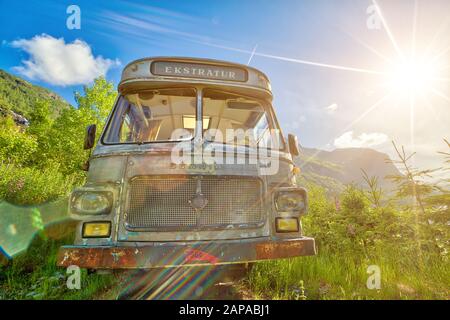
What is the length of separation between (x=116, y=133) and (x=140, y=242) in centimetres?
152

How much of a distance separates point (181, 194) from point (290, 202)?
1.24m

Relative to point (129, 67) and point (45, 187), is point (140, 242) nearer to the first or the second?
point (129, 67)

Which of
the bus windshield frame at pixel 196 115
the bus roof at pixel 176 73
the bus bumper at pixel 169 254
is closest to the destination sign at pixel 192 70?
the bus roof at pixel 176 73

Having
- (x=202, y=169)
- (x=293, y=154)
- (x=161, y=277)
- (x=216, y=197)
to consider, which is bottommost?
(x=161, y=277)

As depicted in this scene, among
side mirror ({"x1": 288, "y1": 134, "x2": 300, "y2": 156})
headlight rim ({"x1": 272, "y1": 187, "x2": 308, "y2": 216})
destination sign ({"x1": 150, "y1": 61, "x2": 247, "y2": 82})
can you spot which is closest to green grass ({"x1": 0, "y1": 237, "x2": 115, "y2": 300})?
headlight rim ({"x1": 272, "y1": 187, "x2": 308, "y2": 216})

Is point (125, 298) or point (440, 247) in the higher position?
point (440, 247)

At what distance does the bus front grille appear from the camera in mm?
2801

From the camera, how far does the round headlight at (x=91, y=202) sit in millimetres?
2693

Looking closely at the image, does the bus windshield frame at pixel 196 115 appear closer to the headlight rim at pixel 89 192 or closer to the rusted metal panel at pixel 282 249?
the headlight rim at pixel 89 192

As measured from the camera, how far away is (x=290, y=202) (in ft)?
10.1

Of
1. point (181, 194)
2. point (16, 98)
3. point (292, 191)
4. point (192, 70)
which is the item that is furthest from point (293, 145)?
point (16, 98)

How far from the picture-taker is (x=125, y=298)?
9.64 ft

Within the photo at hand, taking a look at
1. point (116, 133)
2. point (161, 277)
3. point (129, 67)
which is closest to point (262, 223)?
point (161, 277)

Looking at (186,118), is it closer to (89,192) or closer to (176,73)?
(176,73)
